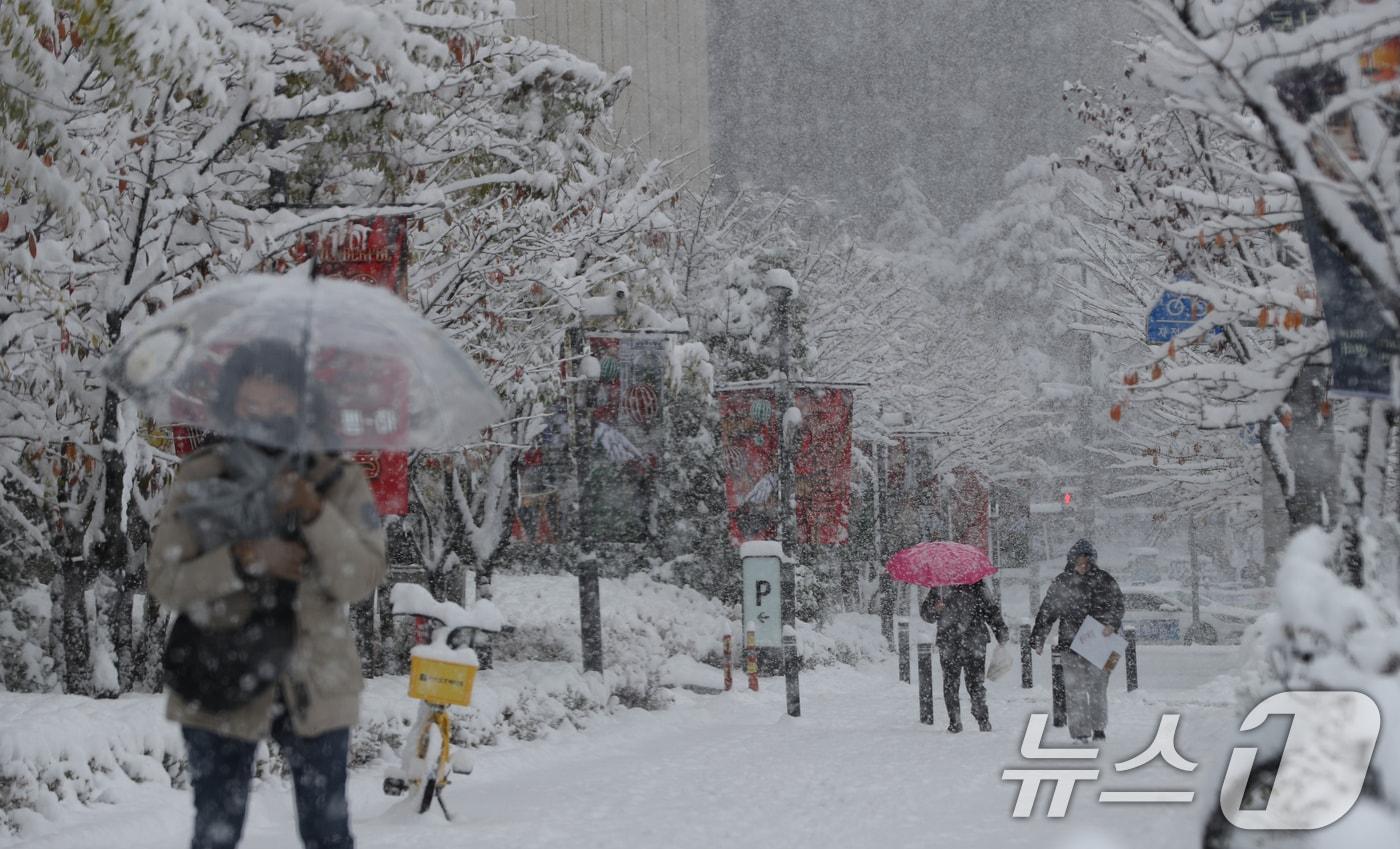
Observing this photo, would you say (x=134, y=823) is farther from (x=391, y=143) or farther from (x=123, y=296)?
(x=391, y=143)

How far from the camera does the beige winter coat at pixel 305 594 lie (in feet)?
14.6

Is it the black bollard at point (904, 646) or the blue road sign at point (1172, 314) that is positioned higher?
the blue road sign at point (1172, 314)

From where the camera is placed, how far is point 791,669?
18.0 meters

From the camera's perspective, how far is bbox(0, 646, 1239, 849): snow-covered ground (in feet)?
27.6

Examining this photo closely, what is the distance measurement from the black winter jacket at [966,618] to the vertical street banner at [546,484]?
19.1 feet

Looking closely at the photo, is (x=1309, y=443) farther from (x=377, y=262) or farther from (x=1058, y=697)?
(x=377, y=262)

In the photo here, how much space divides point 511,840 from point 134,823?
2.19 meters

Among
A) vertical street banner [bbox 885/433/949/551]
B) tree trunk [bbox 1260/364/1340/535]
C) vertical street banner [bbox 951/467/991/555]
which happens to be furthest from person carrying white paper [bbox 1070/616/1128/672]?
vertical street banner [bbox 951/467/991/555]

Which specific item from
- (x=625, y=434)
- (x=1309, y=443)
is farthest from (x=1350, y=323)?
(x=625, y=434)

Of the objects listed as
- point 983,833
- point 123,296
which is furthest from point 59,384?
point 983,833

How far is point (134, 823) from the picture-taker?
345 inches

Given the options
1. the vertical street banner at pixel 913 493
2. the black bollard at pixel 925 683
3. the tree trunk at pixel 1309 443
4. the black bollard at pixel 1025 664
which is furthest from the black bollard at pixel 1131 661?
the vertical street banner at pixel 913 493

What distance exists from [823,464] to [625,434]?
24.3 feet

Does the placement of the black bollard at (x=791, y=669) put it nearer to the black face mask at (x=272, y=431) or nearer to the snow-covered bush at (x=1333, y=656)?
the snow-covered bush at (x=1333, y=656)
